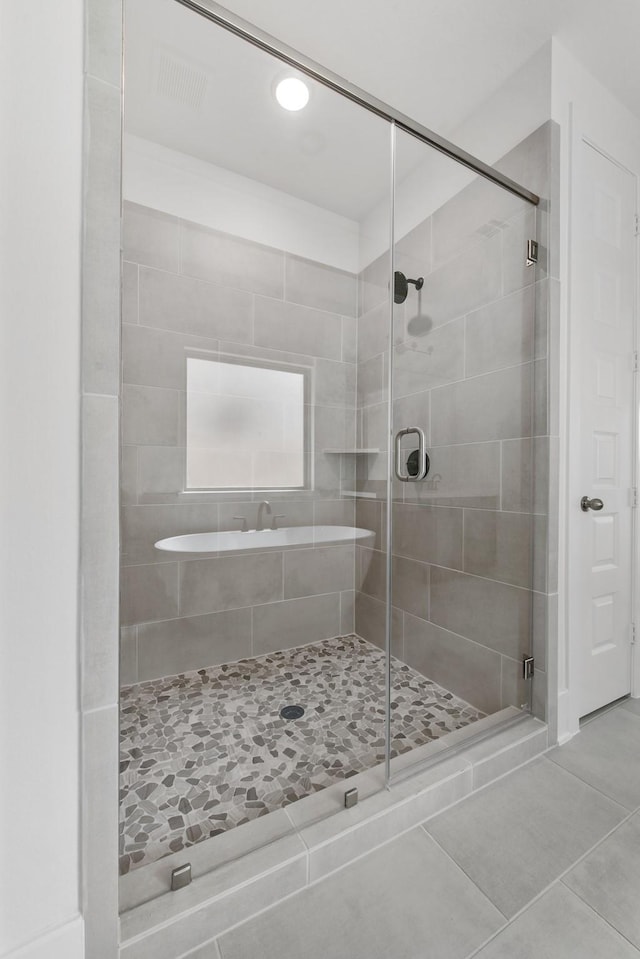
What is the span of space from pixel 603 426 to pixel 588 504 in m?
0.37

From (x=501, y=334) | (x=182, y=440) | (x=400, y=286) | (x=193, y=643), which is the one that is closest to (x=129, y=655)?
(x=193, y=643)

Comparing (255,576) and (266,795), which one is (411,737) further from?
(255,576)

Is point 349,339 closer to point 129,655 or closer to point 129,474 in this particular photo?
point 129,474

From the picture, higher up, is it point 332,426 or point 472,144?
point 472,144

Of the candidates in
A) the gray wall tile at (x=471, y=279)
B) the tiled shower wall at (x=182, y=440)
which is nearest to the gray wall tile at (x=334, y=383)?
the tiled shower wall at (x=182, y=440)

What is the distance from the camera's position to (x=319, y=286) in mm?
1390

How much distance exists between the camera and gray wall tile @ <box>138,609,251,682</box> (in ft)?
3.95

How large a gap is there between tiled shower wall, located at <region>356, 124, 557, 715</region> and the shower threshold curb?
13.1 inches

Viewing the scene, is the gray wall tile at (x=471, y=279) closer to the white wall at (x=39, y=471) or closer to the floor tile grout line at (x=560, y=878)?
the white wall at (x=39, y=471)

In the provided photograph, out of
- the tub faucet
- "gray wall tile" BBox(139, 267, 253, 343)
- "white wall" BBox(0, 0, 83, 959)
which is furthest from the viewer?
the tub faucet

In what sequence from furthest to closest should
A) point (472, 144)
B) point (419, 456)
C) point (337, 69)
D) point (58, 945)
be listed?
point (472, 144)
point (337, 69)
point (419, 456)
point (58, 945)

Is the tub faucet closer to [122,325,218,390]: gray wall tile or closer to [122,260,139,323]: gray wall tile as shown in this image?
[122,325,218,390]: gray wall tile

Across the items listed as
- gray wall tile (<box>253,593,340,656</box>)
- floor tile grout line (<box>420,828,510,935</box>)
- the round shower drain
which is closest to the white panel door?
floor tile grout line (<box>420,828,510,935</box>)

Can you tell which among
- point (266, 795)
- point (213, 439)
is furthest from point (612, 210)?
point (266, 795)
